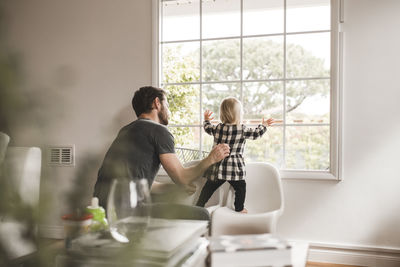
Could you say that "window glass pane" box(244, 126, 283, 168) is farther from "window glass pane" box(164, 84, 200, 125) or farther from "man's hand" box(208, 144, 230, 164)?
"man's hand" box(208, 144, 230, 164)

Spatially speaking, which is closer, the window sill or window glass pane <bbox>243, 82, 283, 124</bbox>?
the window sill

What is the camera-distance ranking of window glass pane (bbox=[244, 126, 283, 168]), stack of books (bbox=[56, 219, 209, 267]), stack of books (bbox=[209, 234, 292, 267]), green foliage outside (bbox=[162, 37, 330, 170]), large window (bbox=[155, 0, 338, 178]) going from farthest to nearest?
window glass pane (bbox=[244, 126, 283, 168]) → green foliage outside (bbox=[162, 37, 330, 170]) → large window (bbox=[155, 0, 338, 178]) → stack of books (bbox=[209, 234, 292, 267]) → stack of books (bbox=[56, 219, 209, 267])

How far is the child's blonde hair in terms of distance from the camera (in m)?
3.20

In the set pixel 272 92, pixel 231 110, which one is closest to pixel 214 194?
pixel 231 110

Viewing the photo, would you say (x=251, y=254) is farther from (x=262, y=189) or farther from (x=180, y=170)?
(x=262, y=189)

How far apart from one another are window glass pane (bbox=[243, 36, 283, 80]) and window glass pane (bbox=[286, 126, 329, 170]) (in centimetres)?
144

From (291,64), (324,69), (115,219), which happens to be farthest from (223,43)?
(115,219)

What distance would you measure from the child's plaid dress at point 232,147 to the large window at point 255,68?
1.09ft

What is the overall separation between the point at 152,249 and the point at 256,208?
2.77 m

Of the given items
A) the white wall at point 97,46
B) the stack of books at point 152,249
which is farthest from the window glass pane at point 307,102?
the stack of books at point 152,249

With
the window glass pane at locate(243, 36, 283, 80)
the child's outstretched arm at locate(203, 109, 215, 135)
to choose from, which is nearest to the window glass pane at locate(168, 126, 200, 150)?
the child's outstretched arm at locate(203, 109, 215, 135)

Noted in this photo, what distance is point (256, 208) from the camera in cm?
314

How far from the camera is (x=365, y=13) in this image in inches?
124

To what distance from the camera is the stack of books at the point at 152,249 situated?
263 mm
